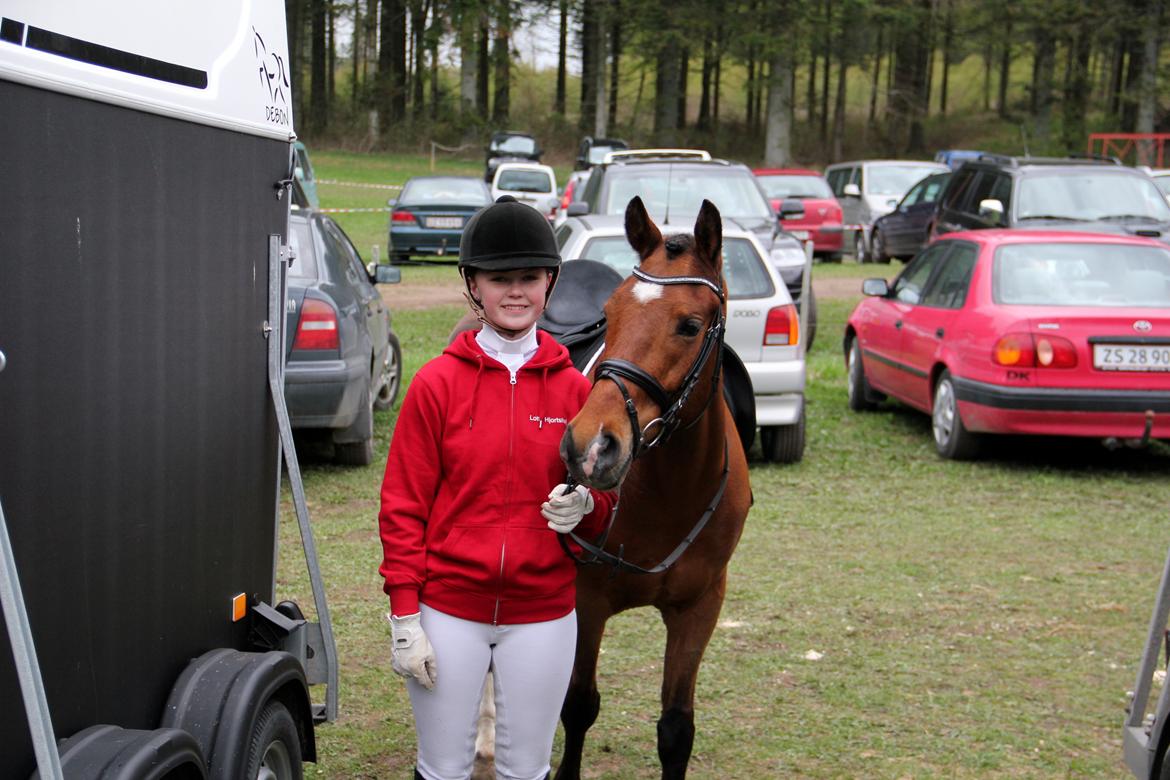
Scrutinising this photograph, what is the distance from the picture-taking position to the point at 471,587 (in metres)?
3.33

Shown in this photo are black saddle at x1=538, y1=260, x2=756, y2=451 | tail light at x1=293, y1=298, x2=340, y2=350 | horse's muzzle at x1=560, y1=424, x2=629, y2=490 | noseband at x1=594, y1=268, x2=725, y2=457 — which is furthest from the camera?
tail light at x1=293, y1=298, x2=340, y2=350

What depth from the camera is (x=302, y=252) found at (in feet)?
31.3

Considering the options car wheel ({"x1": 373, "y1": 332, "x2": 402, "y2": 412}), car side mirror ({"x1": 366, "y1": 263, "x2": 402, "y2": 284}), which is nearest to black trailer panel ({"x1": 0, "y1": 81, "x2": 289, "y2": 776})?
car side mirror ({"x1": 366, "y1": 263, "x2": 402, "y2": 284})

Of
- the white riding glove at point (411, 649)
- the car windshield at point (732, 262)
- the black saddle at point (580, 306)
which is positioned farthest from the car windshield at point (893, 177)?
the white riding glove at point (411, 649)

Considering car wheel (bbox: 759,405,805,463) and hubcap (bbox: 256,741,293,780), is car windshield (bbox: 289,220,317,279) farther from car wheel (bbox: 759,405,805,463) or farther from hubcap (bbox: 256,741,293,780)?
hubcap (bbox: 256,741,293,780)

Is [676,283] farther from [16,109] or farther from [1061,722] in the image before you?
[1061,722]

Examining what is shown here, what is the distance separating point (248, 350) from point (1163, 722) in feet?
9.12

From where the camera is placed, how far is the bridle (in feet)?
11.4

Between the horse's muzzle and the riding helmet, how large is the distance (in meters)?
0.44

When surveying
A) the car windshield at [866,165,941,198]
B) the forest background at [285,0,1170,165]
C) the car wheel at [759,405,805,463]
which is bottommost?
the car wheel at [759,405,805,463]

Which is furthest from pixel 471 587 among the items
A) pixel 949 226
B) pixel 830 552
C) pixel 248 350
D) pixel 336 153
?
pixel 336 153

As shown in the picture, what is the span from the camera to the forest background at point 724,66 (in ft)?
153

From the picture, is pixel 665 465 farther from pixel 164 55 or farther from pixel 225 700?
pixel 164 55

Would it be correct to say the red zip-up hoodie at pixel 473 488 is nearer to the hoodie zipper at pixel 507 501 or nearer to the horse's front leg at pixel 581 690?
the hoodie zipper at pixel 507 501
